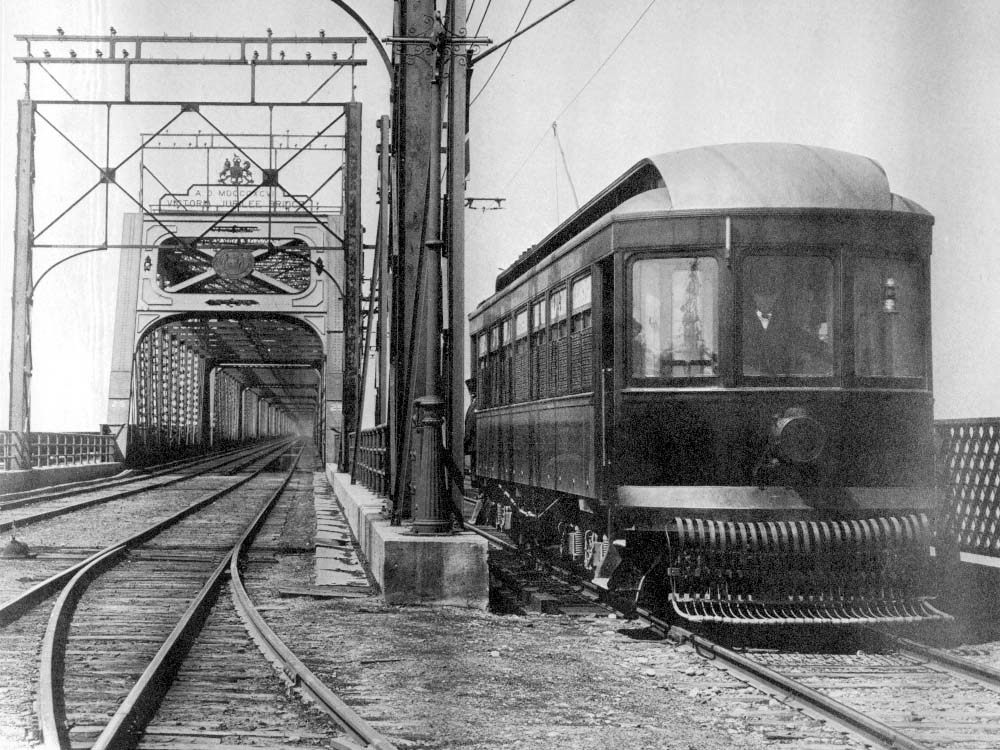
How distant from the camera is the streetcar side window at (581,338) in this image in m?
9.15

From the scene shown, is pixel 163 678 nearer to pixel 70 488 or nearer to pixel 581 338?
pixel 581 338

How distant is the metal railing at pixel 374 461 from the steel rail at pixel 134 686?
2.83 metres

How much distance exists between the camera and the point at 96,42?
21688mm

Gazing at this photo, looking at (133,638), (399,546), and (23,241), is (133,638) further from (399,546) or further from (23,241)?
(23,241)

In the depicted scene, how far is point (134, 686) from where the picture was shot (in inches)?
251

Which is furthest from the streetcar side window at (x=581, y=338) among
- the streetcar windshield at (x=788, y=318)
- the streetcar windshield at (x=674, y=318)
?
the streetcar windshield at (x=788, y=318)

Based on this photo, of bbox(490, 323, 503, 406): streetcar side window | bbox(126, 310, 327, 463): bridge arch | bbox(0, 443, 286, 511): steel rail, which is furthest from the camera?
bbox(126, 310, 327, 463): bridge arch

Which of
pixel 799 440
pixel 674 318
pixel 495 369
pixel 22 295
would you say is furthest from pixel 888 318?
pixel 22 295

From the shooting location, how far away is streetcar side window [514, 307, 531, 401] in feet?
39.1

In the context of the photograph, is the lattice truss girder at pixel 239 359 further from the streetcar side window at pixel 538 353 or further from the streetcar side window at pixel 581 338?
the streetcar side window at pixel 581 338

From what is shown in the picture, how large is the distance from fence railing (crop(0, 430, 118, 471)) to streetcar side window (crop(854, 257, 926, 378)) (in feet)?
63.2

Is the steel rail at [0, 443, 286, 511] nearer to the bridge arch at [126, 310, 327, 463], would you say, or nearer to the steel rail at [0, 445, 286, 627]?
the bridge arch at [126, 310, 327, 463]

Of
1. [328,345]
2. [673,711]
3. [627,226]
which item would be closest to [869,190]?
[627,226]

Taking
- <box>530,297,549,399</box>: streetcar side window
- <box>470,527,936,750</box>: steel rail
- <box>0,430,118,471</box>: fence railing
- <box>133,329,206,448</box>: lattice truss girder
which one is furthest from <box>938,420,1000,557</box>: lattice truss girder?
<box>133,329,206,448</box>: lattice truss girder
